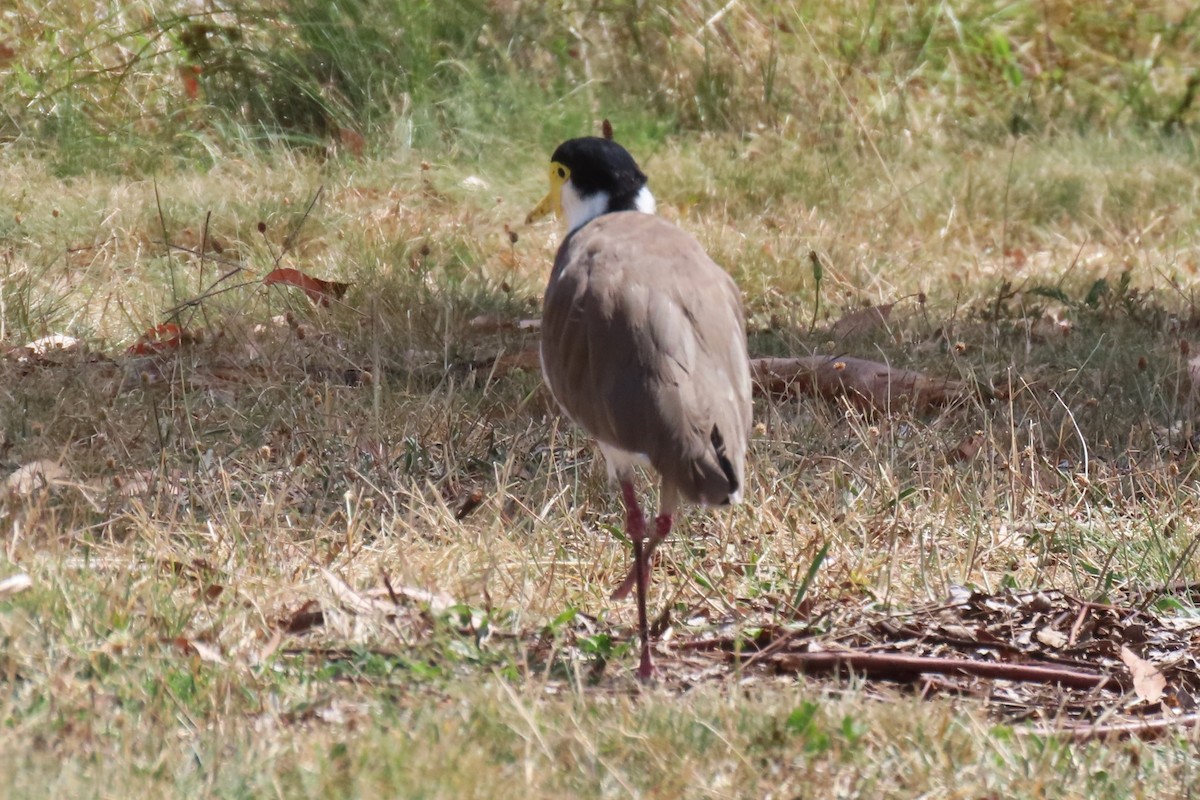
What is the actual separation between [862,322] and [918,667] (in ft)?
8.92

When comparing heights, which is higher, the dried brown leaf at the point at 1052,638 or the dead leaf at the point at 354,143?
the dead leaf at the point at 354,143

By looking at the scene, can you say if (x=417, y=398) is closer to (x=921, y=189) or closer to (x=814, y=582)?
(x=814, y=582)

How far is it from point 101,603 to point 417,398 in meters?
1.80

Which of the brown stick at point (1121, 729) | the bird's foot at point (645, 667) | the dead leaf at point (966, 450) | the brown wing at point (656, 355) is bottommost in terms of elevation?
the dead leaf at point (966, 450)

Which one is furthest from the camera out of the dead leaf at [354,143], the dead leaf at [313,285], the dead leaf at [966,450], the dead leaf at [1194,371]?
the dead leaf at [354,143]

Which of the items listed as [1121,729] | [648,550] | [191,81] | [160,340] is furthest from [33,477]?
[191,81]

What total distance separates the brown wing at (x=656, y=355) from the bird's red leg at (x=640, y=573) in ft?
0.52

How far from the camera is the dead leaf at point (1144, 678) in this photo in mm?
3137

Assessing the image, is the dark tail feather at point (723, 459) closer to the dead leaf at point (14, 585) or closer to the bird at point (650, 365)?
the bird at point (650, 365)

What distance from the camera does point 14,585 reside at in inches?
119

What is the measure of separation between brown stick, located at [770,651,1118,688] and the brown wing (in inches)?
15.4

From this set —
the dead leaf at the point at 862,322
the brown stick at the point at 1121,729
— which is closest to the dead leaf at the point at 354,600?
the brown stick at the point at 1121,729

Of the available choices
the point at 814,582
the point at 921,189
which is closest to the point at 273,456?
the point at 814,582

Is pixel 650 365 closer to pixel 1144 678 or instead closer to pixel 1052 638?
pixel 1052 638
